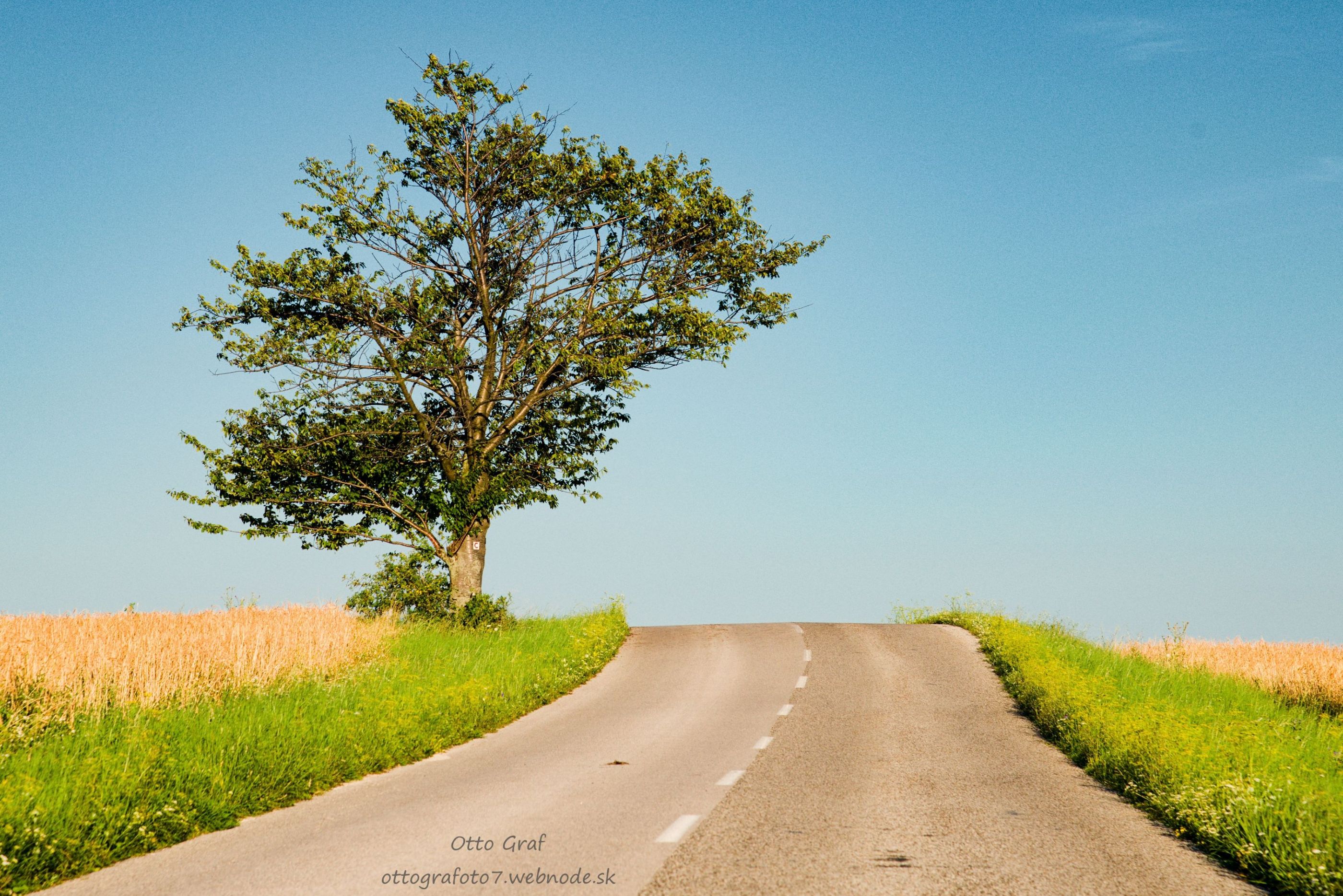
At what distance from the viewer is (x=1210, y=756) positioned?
10.3 meters

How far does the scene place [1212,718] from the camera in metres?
13.3

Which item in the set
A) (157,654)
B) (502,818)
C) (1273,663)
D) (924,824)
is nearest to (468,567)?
(157,654)

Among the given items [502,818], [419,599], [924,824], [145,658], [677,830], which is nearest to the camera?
[677,830]

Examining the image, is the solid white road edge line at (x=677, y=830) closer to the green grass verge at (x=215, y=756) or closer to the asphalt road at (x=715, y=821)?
the asphalt road at (x=715, y=821)

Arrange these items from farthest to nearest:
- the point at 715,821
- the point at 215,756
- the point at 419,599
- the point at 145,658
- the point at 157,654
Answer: the point at 419,599 < the point at 157,654 < the point at 145,658 < the point at 215,756 < the point at 715,821

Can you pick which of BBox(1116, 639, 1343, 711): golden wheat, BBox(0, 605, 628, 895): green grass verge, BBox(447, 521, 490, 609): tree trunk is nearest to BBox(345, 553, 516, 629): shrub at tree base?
BBox(447, 521, 490, 609): tree trunk

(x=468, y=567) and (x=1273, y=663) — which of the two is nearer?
(x=468, y=567)

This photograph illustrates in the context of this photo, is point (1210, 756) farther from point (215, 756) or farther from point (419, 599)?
point (419, 599)

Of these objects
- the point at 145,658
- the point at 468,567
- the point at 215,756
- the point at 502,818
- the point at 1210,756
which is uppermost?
the point at 468,567

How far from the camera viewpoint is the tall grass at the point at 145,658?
11891mm

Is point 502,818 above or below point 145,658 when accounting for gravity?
below

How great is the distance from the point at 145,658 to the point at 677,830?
8.98m

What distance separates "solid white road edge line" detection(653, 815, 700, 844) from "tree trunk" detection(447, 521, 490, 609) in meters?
18.7

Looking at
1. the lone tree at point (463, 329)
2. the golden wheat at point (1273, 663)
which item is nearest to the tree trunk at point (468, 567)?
the lone tree at point (463, 329)
